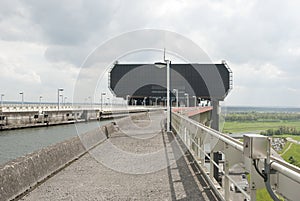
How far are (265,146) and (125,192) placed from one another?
352cm

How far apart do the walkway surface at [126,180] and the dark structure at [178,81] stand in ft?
270

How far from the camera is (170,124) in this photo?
21.4 m

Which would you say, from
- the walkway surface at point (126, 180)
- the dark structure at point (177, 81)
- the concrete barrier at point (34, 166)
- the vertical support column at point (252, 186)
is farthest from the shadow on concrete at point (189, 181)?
the dark structure at point (177, 81)

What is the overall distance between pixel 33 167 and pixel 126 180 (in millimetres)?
1891

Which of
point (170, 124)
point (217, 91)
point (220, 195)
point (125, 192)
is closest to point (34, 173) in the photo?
point (125, 192)

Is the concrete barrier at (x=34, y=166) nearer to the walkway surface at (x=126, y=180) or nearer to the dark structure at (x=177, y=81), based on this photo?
the walkway surface at (x=126, y=180)

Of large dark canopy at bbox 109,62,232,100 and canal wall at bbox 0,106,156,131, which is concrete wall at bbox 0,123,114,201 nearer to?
canal wall at bbox 0,106,156,131

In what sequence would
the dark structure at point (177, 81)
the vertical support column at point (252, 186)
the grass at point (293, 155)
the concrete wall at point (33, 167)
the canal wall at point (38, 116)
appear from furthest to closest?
the dark structure at point (177, 81) < the canal wall at point (38, 116) < the concrete wall at point (33, 167) < the grass at point (293, 155) < the vertical support column at point (252, 186)

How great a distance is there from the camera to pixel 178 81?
3762 inches

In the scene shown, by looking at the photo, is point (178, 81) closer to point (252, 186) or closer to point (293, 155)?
point (293, 155)

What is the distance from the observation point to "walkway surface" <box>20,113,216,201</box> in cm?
581

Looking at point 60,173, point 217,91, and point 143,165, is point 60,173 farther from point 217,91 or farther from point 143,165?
point 217,91

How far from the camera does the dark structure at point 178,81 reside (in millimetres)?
95750

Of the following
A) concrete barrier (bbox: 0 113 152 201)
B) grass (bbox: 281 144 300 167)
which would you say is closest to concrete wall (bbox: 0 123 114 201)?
concrete barrier (bbox: 0 113 152 201)
